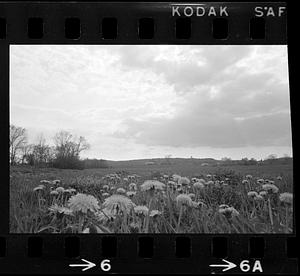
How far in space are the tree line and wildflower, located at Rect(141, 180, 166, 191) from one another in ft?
0.97

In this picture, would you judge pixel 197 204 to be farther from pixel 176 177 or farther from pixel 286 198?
pixel 286 198

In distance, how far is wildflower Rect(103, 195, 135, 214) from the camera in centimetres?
301

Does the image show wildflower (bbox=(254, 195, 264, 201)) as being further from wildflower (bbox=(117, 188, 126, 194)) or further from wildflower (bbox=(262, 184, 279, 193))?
wildflower (bbox=(117, 188, 126, 194))

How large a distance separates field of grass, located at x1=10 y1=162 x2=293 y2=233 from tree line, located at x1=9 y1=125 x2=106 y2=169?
0.15 ft

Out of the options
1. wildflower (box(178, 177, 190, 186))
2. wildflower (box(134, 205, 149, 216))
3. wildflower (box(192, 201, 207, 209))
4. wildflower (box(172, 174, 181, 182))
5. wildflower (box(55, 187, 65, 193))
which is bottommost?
wildflower (box(134, 205, 149, 216))

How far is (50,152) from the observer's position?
3.04 m

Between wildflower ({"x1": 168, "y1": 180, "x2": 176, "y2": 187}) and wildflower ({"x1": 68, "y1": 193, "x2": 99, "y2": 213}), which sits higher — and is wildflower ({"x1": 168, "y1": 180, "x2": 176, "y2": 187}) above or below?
above

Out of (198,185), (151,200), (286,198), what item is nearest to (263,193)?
(286,198)

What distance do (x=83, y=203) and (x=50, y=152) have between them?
0.40 metres

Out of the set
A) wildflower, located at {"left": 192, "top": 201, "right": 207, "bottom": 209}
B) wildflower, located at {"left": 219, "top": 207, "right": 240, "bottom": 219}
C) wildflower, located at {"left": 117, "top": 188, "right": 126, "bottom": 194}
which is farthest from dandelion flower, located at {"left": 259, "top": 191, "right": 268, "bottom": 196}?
wildflower, located at {"left": 117, "top": 188, "right": 126, "bottom": 194}

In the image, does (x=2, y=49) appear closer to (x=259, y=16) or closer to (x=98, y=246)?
(x=98, y=246)

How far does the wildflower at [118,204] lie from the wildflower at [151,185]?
13 cm

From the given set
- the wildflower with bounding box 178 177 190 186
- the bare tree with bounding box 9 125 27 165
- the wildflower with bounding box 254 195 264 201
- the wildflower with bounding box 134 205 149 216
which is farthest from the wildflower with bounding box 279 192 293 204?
the bare tree with bounding box 9 125 27 165

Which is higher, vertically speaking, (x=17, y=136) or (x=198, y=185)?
(x=17, y=136)
